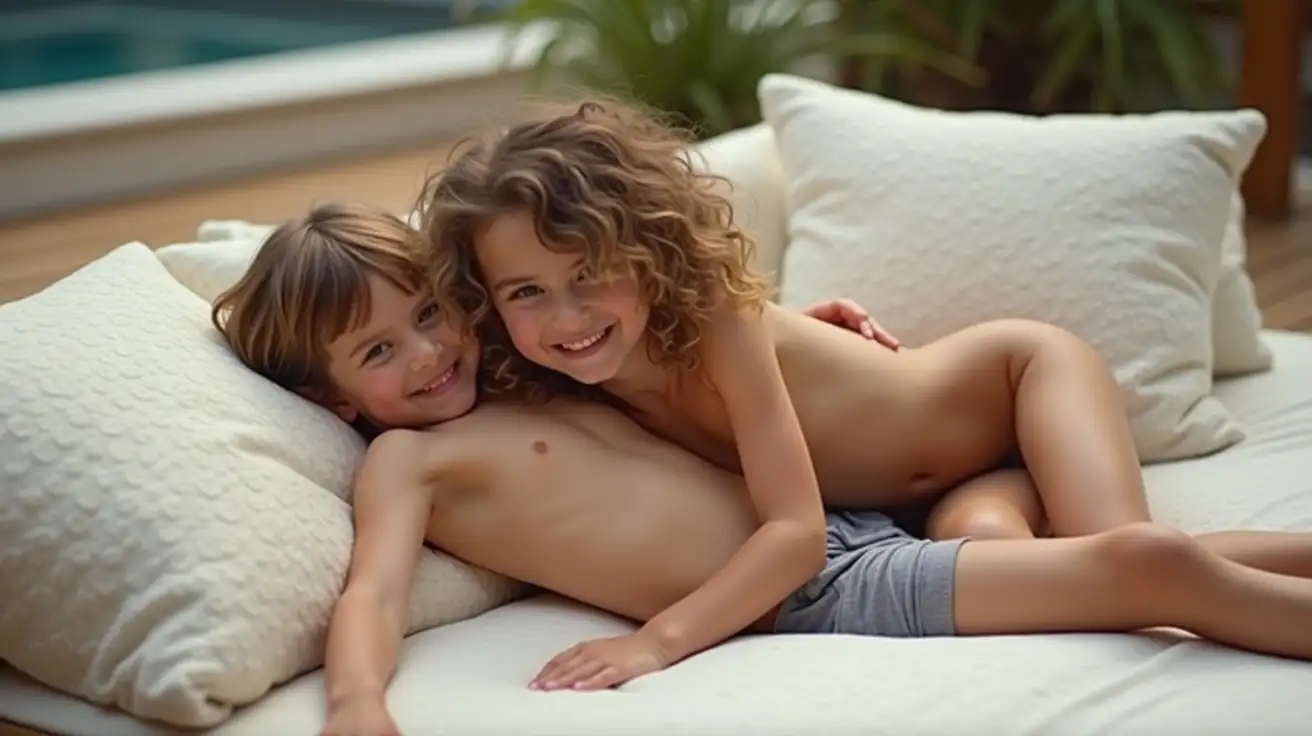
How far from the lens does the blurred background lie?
11.5 ft

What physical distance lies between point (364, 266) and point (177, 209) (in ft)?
7.58

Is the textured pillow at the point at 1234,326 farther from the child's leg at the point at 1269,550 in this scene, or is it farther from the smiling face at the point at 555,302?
the smiling face at the point at 555,302

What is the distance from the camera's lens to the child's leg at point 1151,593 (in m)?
1.34

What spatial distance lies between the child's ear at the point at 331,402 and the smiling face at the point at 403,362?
0.03 meters

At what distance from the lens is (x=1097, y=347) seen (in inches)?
71.4

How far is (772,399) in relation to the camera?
150 cm

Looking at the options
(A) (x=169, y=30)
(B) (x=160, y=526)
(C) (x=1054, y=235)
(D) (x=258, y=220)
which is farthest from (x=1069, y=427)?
(A) (x=169, y=30)

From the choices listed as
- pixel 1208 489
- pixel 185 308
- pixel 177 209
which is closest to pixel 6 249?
pixel 177 209

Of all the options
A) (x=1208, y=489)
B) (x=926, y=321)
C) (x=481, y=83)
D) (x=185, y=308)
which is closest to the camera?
(x=185, y=308)

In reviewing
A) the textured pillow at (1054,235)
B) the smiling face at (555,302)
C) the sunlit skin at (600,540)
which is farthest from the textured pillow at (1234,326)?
the smiling face at (555,302)

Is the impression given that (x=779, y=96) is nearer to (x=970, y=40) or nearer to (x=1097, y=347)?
(x=1097, y=347)

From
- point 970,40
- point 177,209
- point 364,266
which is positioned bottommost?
point 177,209

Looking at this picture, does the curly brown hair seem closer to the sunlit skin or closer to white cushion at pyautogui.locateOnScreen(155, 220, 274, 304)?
the sunlit skin

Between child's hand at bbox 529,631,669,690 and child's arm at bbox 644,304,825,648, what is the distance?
0.8 inches
